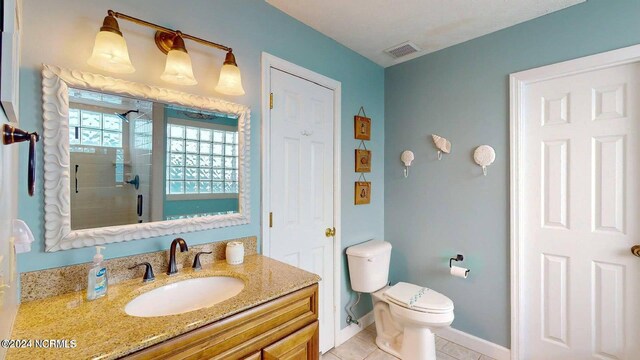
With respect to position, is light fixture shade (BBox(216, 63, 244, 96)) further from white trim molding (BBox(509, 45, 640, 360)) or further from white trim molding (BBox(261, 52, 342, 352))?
white trim molding (BBox(509, 45, 640, 360))

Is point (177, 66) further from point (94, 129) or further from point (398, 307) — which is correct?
point (398, 307)

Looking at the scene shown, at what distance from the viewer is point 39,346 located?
72 cm

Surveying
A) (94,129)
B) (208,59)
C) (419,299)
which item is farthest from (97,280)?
(419,299)

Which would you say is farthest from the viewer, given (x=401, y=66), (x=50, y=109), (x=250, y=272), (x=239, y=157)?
(x=401, y=66)

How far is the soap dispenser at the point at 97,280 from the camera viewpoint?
0.98 m

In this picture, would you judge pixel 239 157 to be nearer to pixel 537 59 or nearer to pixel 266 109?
pixel 266 109

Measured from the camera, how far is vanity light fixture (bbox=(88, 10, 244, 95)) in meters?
1.04

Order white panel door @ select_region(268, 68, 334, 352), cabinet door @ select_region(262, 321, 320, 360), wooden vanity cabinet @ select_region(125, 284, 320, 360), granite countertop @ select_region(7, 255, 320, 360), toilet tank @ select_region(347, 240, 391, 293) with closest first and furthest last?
granite countertop @ select_region(7, 255, 320, 360), wooden vanity cabinet @ select_region(125, 284, 320, 360), cabinet door @ select_region(262, 321, 320, 360), white panel door @ select_region(268, 68, 334, 352), toilet tank @ select_region(347, 240, 391, 293)

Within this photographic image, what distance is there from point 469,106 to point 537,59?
484 mm

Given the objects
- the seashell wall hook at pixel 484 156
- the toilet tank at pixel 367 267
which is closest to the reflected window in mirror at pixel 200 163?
the toilet tank at pixel 367 267

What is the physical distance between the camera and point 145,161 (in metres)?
1.24

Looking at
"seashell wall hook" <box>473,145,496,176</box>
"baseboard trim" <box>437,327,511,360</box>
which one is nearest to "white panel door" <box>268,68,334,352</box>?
"baseboard trim" <box>437,327,511,360</box>

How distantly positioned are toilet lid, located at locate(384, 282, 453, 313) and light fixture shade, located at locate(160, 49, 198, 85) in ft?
6.05

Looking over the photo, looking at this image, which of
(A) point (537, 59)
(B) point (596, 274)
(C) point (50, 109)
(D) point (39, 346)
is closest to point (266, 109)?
(C) point (50, 109)
